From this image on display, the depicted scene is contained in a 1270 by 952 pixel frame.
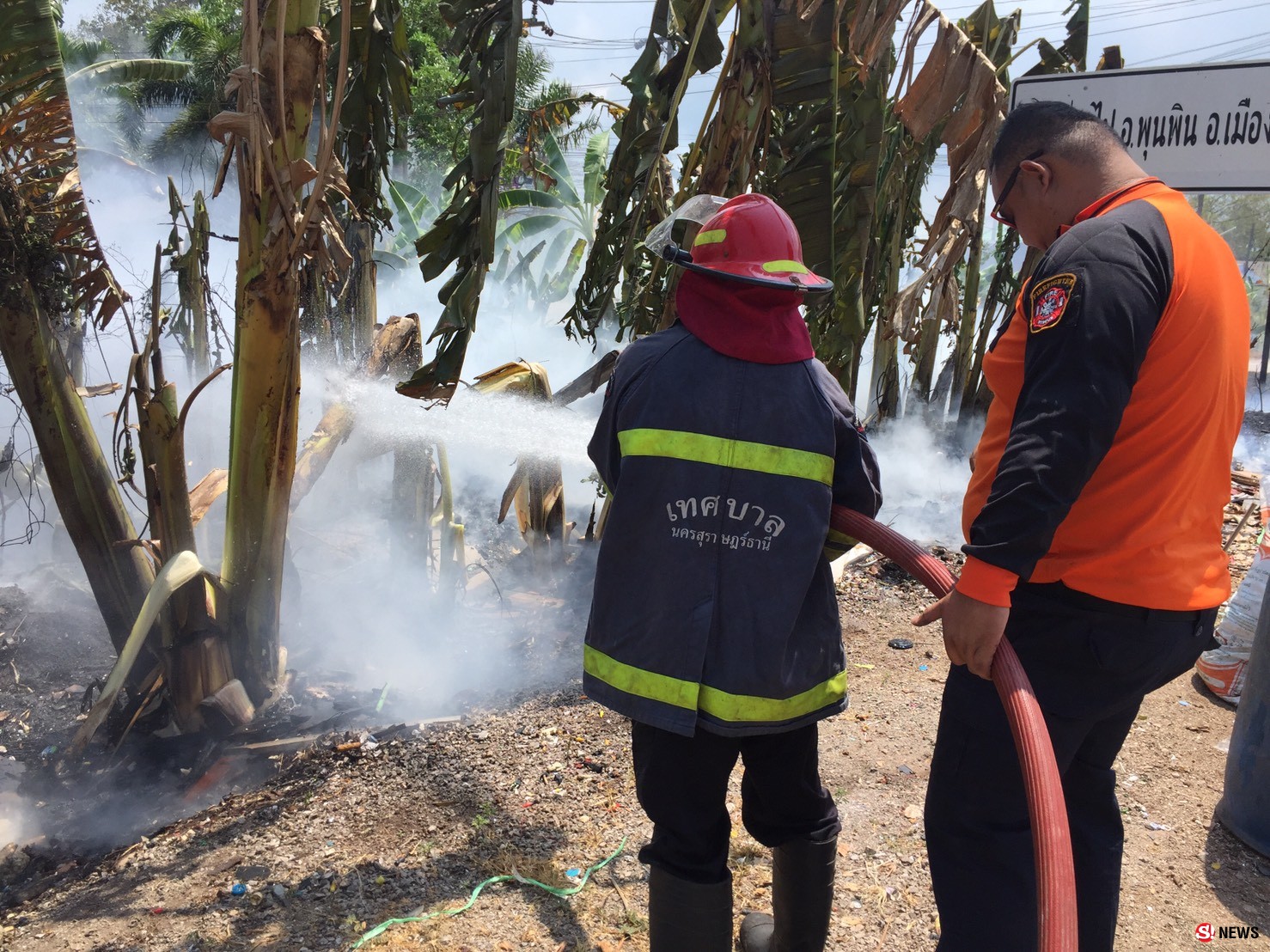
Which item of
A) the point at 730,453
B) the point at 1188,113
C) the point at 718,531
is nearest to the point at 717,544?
the point at 718,531

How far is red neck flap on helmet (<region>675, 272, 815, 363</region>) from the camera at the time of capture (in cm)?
197

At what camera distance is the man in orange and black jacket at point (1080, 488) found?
1.65 metres

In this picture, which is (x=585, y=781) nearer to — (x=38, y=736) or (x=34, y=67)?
(x=38, y=736)

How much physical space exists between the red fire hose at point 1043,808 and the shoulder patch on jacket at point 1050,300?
618mm

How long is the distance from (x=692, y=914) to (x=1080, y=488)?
124cm

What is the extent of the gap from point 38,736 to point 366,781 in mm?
2180

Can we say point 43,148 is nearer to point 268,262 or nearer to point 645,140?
point 268,262

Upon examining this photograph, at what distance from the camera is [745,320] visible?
6.52 feet

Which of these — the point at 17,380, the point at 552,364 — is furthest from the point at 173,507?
the point at 552,364

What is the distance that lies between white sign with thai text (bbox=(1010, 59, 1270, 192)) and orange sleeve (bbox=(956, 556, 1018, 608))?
5.93 ft

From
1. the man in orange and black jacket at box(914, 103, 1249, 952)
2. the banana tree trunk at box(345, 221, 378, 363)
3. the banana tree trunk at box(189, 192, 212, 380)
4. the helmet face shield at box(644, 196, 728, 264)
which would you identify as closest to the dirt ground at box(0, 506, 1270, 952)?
the man in orange and black jacket at box(914, 103, 1249, 952)

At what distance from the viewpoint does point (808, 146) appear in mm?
3787
